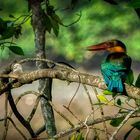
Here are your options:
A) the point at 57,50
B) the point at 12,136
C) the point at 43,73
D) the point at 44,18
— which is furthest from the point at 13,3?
the point at 43,73

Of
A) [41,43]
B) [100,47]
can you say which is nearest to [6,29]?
[41,43]

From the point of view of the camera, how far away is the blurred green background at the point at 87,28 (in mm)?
7168

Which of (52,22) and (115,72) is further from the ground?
(52,22)

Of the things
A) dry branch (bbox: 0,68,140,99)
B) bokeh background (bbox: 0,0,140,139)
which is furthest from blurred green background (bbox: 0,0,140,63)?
dry branch (bbox: 0,68,140,99)

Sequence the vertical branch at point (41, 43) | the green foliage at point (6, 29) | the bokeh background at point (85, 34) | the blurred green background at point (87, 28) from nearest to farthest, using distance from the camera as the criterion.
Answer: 1. the green foliage at point (6, 29)
2. the vertical branch at point (41, 43)
3. the bokeh background at point (85, 34)
4. the blurred green background at point (87, 28)

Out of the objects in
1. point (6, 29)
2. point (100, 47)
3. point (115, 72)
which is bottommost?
point (115, 72)

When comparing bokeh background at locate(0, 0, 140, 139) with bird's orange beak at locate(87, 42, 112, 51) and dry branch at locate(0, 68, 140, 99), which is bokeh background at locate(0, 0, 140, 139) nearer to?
bird's orange beak at locate(87, 42, 112, 51)

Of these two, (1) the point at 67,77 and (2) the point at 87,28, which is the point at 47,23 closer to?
(1) the point at 67,77

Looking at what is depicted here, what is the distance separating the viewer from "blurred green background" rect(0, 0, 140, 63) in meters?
7.17

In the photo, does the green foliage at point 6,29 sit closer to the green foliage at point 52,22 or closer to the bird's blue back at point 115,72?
the green foliage at point 52,22

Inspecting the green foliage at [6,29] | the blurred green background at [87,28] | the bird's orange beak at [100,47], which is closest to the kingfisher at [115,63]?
the bird's orange beak at [100,47]

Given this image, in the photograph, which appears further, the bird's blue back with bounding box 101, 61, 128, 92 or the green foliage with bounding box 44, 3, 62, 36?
the green foliage with bounding box 44, 3, 62, 36

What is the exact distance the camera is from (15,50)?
1.94 m

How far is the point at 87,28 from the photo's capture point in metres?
7.40
